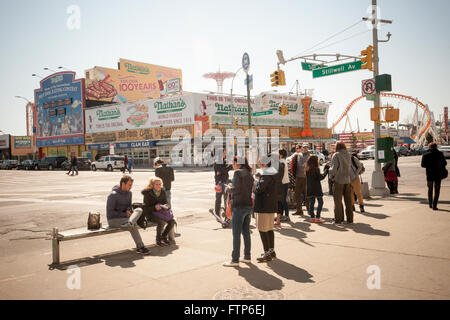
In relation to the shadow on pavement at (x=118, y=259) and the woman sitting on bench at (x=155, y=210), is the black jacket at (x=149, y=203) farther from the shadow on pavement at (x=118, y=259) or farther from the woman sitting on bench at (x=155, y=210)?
the shadow on pavement at (x=118, y=259)

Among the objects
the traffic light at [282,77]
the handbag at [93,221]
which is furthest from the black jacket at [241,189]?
the traffic light at [282,77]

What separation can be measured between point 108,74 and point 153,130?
2453 cm

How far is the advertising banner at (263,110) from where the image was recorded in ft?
142

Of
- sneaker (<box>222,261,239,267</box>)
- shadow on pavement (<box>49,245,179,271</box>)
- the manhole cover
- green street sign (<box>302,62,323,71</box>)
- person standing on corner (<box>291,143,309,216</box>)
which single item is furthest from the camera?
green street sign (<box>302,62,323,71</box>)

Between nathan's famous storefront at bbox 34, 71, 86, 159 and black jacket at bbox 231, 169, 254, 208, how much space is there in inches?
2190

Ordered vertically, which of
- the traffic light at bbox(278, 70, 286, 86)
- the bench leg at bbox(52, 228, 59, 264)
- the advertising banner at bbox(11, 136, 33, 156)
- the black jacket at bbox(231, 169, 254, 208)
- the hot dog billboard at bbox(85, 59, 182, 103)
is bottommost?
the bench leg at bbox(52, 228, 59, 264)

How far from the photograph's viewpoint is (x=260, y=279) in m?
5.05

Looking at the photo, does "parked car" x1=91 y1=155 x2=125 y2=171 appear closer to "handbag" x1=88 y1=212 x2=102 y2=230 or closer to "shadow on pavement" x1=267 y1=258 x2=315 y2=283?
"handbag" x1=88 y1=212 x2=102 y2=230

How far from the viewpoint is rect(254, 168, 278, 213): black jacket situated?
5.84m

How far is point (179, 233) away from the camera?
8.16 meters

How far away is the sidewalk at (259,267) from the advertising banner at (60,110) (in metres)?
54.1

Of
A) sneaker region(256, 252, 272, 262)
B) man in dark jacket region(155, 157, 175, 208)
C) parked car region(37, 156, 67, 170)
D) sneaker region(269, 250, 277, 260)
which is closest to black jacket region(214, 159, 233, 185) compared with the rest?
man in dark jacket region(155, 157, 175, 208)

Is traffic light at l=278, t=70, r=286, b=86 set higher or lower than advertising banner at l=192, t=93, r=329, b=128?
lower

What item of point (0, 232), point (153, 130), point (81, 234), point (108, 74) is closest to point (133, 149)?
point (153, 130)
